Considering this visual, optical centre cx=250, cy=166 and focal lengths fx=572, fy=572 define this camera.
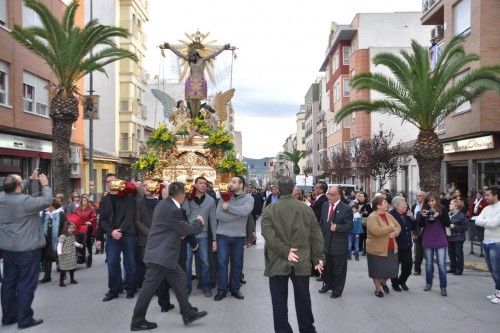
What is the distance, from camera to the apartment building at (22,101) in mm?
21844

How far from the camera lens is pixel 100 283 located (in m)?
10.8

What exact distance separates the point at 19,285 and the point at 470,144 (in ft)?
66.0

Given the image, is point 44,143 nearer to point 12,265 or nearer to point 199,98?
point 199,98

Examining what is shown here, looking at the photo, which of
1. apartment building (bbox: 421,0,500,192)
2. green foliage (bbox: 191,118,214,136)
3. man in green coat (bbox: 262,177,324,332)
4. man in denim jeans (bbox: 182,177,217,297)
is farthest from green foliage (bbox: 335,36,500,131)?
man in green coat (bbox: 262,177,324,332)

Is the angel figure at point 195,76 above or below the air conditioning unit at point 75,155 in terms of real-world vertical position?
above

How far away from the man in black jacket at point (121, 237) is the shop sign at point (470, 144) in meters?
16.6

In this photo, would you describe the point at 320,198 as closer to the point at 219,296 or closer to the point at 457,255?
the point at 457,255

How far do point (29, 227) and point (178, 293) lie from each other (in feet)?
7.02

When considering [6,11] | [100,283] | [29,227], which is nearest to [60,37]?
[6,11]

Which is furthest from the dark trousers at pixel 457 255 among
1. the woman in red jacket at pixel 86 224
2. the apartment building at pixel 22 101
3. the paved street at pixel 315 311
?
the apartment building at pixel 22 101

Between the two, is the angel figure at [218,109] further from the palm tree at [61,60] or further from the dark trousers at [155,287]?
the dark trousers at [155,287]

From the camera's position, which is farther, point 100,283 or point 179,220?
point 100,283

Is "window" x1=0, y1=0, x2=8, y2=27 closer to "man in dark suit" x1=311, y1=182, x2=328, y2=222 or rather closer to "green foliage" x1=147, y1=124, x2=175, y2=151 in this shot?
"green foliage" x1=147, y1=124, x2=175, y2=151

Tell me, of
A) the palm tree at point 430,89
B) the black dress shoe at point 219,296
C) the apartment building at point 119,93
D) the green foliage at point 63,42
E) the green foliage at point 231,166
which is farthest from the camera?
the apartment building at point 119,93
